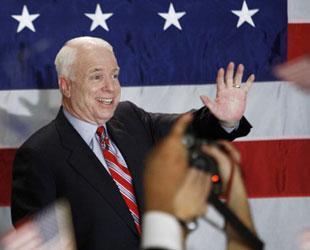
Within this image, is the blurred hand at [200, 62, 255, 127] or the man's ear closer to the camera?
the blurred hand at [200, 62, 255, 127]

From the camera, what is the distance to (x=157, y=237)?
22.3 inches

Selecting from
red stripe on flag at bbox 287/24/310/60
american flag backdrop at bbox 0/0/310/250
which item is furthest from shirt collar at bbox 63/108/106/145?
red stripe on flag at bbox 287/24/310/60

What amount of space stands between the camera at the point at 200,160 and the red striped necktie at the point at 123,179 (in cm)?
84

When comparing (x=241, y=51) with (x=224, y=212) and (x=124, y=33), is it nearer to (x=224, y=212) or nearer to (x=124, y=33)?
(x=124, y=33)

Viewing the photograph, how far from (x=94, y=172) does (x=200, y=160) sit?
87cm

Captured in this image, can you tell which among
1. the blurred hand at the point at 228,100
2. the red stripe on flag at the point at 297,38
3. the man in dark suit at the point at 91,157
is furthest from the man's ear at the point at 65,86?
the red stripe on flag at the point at 297,38

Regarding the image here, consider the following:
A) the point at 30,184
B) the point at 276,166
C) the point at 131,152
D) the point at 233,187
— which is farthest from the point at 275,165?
the point at 233,187

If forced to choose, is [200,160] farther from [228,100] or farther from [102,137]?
[102,137]

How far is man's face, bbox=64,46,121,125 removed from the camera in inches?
57.2

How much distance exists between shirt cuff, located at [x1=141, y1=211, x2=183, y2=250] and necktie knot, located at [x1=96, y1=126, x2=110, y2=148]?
903 millimetres

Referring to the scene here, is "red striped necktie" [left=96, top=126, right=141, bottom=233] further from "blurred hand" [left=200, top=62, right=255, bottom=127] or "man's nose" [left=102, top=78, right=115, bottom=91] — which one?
"blurred hand" [left=200, top=62, right=255, bottom=127]

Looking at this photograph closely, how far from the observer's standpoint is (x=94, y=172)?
4.69 feet

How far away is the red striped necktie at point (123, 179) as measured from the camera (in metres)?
1.44

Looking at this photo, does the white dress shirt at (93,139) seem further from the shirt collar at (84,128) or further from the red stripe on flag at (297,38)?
the red stripe on flag at (297,38)
